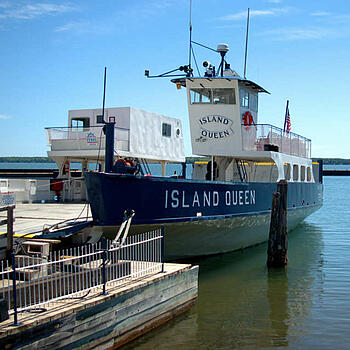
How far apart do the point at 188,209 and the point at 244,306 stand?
3263mm

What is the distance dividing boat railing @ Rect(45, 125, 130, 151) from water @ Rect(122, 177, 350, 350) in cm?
654

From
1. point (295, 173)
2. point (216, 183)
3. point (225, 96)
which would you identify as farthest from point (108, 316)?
point (295, 173)

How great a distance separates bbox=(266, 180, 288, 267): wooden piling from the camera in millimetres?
15320

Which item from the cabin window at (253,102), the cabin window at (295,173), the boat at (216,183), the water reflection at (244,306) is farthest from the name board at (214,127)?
the cabin window at (295,173)

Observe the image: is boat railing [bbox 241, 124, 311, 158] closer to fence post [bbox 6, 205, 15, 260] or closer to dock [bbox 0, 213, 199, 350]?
dock [bbox 0, 213, 199, 350]

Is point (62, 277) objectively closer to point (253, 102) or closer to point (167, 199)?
point (167, 199)

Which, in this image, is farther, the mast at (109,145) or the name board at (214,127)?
the name board at (214,127)

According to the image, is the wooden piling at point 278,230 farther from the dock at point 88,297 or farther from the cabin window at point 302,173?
the cabin window at point 302,173

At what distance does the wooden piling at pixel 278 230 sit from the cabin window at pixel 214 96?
3828 mm

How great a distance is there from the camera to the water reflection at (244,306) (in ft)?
30.9

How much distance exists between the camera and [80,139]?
19.8m

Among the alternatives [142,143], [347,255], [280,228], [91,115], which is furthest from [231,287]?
[91,115]

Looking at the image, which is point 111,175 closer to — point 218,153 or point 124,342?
point 124,342

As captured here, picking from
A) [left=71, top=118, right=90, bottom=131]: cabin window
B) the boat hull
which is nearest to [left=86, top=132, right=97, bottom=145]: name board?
[left=71, top=118, right=90, bottom=131]: cabin window
